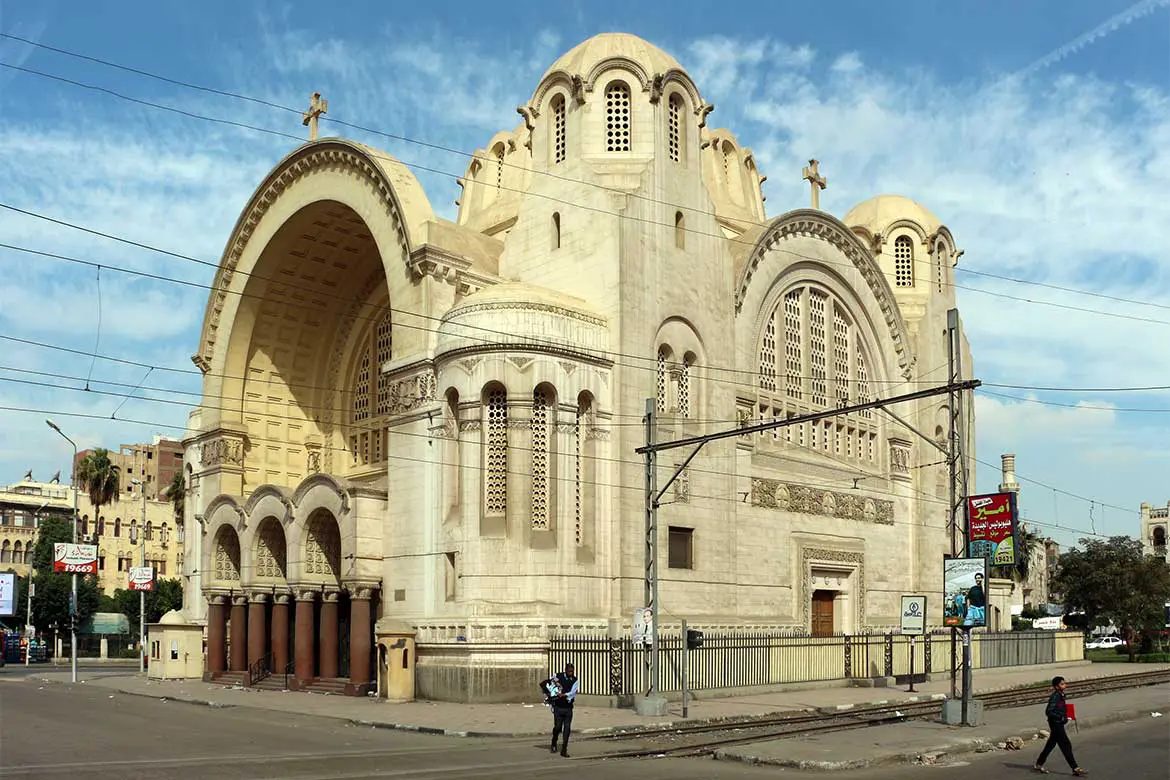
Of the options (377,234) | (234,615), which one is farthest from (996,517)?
(234,615)

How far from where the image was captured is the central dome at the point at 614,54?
121 ft

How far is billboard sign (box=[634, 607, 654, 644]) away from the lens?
27.5 meters

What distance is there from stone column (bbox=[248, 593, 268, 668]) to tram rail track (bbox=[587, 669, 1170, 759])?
19.5 meters

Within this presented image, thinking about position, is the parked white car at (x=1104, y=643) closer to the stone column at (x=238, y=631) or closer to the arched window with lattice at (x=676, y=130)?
the arched window with lattice at (x=676, y=130)

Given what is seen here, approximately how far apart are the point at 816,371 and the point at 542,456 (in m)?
14.9

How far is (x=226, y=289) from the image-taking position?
44.0 metres

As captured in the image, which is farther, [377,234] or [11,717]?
[377,234]

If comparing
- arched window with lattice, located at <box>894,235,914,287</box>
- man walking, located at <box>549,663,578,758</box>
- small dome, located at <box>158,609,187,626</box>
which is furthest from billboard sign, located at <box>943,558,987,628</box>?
small dome, located at <box>158,609,187,626</box>

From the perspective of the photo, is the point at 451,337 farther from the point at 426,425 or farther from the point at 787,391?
the point at 787,391

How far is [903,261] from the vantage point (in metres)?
51.2

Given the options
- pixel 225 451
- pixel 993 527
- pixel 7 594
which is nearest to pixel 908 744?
pixel 993 527

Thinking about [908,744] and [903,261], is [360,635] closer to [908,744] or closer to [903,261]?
[908,744]

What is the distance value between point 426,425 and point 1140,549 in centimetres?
4557

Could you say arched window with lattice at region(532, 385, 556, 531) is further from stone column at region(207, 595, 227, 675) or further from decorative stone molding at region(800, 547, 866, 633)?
stone column at region(207, 595, 227, 675)
